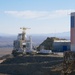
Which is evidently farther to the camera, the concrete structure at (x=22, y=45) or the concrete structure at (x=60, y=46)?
the concrete structure at (x=22, y=45)

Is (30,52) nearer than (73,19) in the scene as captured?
No

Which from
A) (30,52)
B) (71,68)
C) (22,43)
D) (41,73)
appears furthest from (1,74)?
(22,43)

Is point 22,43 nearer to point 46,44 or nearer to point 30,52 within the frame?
point 46,44

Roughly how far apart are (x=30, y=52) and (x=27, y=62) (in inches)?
339

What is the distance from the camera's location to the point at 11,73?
2234 inches

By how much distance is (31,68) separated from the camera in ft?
184

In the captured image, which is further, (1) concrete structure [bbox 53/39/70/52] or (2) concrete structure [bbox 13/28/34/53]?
(2) concrete structure [bbox 13/28/34/53]

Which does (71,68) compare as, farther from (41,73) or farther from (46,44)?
(46,44)

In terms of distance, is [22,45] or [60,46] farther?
[22,45]

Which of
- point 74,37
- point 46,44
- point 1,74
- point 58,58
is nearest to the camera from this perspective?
point 74,37

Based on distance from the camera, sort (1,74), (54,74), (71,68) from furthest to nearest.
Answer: (1,74) < (54,74) < (71,68)

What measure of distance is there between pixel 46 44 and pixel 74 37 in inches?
1749

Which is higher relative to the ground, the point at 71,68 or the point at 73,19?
the point at 73,19

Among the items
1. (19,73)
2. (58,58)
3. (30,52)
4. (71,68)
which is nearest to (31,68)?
(19,73)
